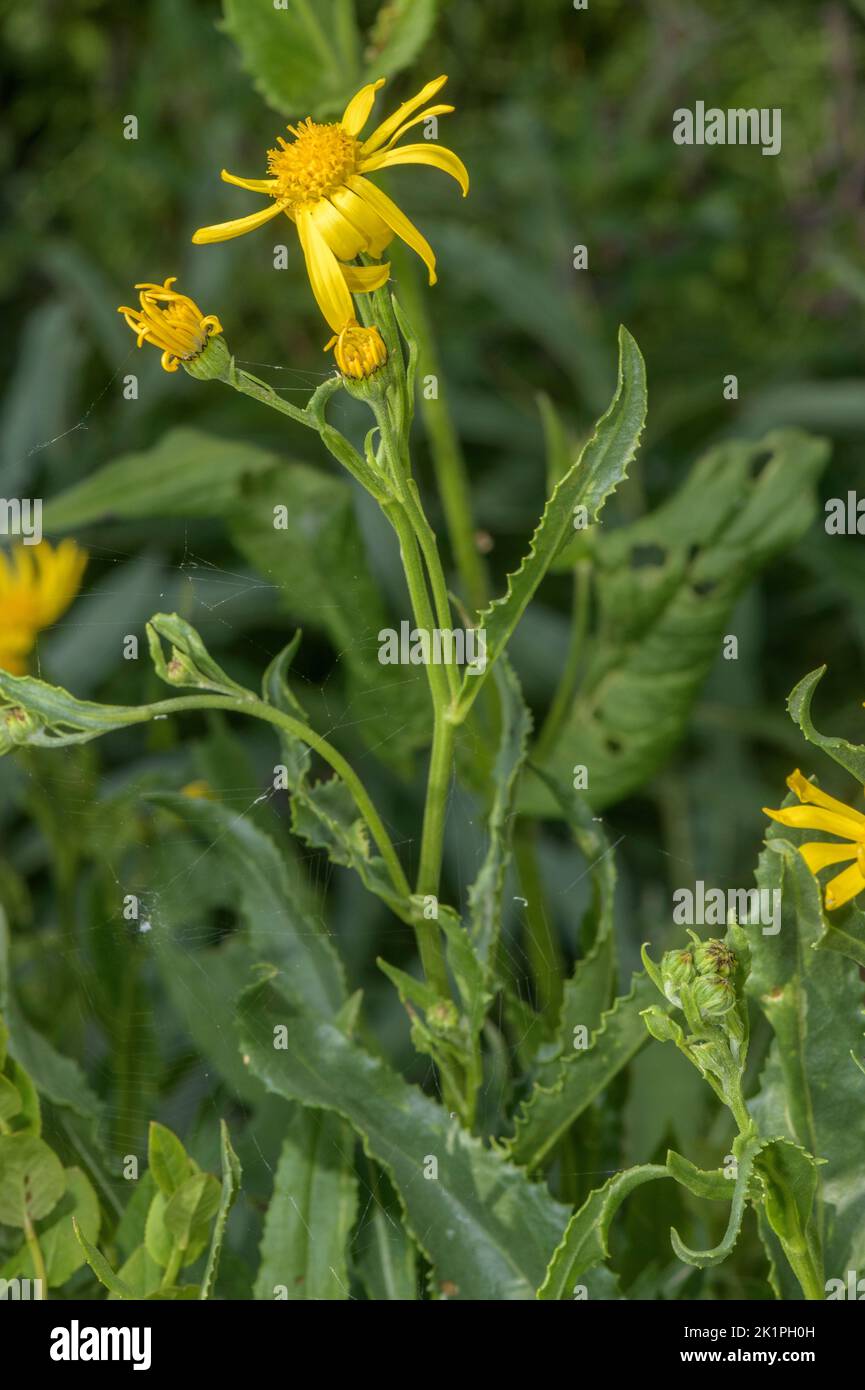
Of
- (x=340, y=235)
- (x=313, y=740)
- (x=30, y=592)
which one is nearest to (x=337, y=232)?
(x=340, y=235)

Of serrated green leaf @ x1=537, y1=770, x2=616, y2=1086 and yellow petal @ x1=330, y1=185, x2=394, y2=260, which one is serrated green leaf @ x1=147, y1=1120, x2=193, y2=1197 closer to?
serrated green leaf @ x1=537, y1=770, x2=616, y2=1086

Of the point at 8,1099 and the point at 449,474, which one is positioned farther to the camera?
the point at 449,474

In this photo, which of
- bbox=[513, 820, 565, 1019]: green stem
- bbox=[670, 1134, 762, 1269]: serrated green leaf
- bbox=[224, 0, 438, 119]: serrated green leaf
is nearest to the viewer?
bbox=[670, 1134, 762, 1269]: serrated green leaf

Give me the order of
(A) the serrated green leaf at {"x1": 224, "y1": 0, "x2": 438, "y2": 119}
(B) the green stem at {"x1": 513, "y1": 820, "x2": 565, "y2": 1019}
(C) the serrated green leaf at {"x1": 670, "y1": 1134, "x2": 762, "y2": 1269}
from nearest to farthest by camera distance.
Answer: (C) the serrated green leaf at {"x1": 670, "y1": 1134, "x2": 762, "y2": 1269}
(B) the green stem at {"x1": 513, "y1": 820, "x2": 565, "y2": 1019}
(A) the serrated green leaf at {"x1": 224, "y1": 0, "x2": 438, "y2": 119}

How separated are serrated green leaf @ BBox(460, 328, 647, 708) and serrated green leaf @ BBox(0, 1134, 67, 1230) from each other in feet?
0.48

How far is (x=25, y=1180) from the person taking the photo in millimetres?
347

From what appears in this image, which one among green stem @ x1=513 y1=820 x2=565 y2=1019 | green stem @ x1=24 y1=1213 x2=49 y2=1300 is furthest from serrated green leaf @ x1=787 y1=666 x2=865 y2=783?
green stem @ x1=24 y1=1213 x2=49 y2=1300

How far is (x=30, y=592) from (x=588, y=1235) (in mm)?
414

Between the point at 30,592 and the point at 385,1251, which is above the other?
the point at 30,592

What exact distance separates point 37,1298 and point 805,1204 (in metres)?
0.17

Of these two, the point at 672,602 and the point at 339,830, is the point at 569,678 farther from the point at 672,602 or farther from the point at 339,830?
the point at 339,830

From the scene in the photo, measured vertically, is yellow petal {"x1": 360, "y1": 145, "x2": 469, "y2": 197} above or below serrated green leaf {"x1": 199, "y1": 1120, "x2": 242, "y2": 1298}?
above

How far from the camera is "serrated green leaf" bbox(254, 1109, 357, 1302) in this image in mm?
338

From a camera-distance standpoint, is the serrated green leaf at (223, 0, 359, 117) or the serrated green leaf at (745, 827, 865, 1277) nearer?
the serrated green leaf at (745, 827, 865, 1277)
